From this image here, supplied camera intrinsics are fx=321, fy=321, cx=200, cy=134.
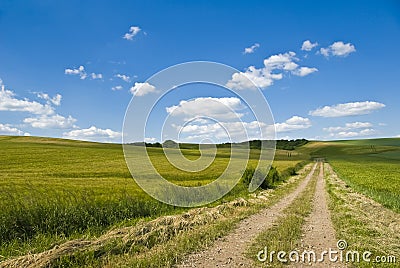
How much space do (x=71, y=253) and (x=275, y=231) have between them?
20.5 ft

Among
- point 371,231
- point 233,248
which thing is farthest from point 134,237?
point 371,231

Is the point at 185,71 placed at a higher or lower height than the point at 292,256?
higher

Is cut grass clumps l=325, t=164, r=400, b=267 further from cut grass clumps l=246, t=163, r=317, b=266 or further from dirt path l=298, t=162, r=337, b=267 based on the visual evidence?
cut grass clumps l=246, t=163, r=317, b=266

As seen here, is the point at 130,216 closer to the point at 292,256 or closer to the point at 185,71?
the point at 185,71

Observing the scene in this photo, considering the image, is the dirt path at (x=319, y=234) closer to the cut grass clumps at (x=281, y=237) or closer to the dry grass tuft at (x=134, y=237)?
the cut grass clumps at (x=281, y=237)

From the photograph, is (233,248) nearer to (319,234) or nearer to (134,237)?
(134,237)

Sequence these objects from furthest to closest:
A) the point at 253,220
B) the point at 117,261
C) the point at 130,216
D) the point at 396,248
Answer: the point at 130,216, the point at 253,220, the point at 396,248, the point at 117,261

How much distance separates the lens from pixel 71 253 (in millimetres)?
7875

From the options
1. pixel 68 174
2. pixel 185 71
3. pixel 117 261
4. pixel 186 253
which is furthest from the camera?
pixel 68 174

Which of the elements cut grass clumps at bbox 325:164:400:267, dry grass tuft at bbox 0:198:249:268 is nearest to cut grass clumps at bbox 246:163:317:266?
cut grass clumps at bbox 325:164:400:267

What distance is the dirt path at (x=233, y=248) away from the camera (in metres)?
7.59

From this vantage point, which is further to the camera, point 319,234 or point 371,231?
point 371,231

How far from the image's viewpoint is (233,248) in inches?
348

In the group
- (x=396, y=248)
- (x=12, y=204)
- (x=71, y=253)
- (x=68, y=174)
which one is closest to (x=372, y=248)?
(x=396, y=248)
